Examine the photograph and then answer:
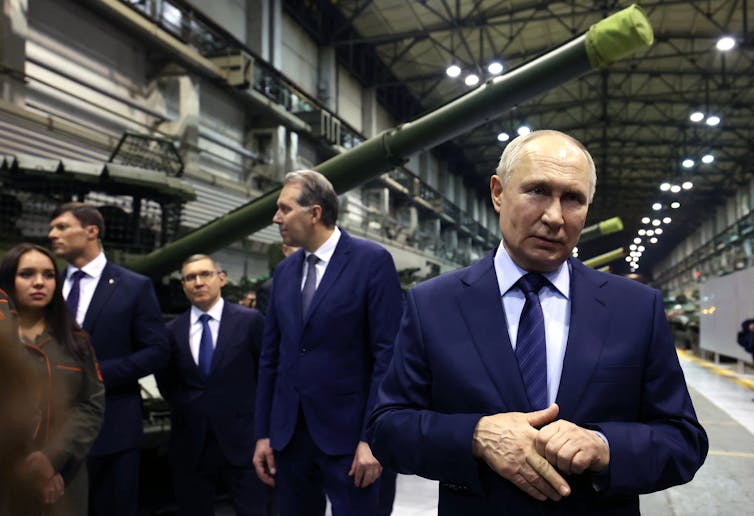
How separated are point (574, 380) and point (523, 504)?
30 cm

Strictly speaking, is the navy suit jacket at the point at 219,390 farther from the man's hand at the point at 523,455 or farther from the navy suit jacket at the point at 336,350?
the man's hand at the point at 523,455

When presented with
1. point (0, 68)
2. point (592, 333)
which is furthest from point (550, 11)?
point (0, 68)

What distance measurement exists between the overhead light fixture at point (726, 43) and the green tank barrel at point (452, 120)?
5.16 meters

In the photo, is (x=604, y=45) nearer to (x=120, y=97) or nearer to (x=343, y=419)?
(x=343, y=419)

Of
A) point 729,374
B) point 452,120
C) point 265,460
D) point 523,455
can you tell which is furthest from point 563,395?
point 729,374

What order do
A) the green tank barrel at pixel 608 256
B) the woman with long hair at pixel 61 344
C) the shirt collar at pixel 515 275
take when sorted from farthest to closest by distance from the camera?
the green tank barrel at pixel 608 256 → the woman with long hair at pixel 61 344 → the shirt collar at pixel 515 275

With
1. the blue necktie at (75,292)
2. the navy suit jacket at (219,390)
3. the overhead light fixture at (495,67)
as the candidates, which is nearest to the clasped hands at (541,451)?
the navy suit jacket at (219,390)

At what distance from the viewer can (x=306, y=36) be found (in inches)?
687

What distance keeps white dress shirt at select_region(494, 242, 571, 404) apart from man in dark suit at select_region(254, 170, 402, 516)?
3.71ft

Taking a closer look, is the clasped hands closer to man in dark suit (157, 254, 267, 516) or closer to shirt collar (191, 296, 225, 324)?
man in dark suit (157, 254, 267, 516)

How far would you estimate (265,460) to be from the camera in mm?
2709

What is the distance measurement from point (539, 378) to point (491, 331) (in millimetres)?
151

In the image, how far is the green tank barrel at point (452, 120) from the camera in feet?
12.5

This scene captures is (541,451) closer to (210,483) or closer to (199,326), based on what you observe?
(210,483)
